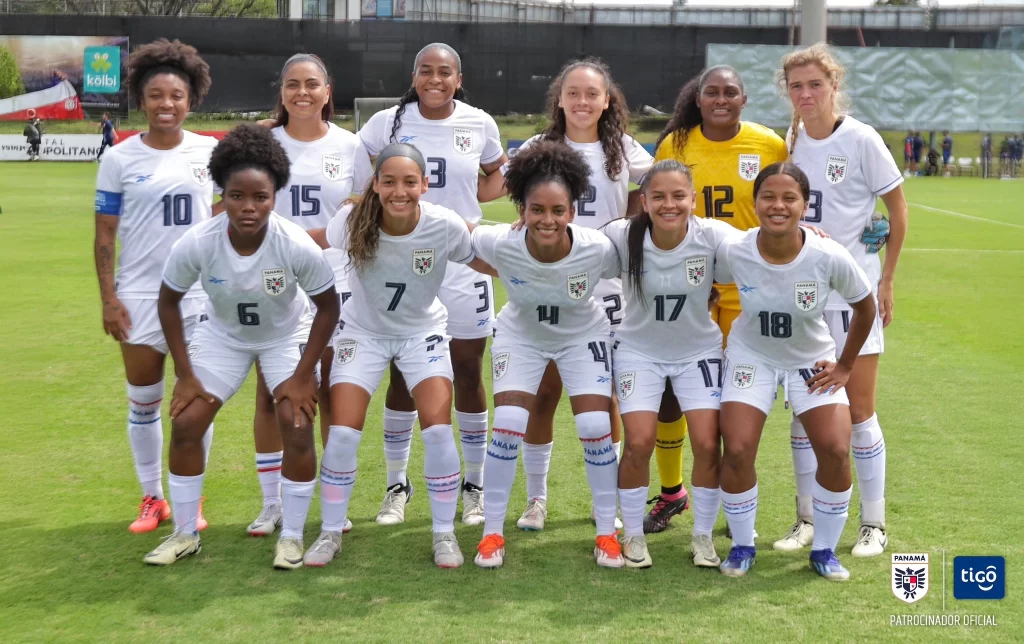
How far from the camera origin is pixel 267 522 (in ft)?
16.1

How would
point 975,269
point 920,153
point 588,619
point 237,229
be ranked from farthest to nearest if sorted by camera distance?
point 920,153, point 975,269, point 237,229, point 588,619

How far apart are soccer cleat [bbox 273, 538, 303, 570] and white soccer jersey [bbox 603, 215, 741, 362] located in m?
1.63

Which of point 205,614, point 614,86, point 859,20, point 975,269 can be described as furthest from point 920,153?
point 205,614

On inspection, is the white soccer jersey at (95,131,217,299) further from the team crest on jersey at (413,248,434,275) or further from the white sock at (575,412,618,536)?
the white sock at (575,412,618,536)

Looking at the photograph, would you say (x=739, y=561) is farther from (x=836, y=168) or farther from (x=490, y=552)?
(x=836, y=168)

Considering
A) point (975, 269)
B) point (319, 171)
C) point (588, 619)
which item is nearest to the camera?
point (588, 619)

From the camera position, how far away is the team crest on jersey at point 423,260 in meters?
4.69

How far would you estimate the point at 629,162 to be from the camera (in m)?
5.21

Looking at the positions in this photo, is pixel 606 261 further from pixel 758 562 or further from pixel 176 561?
pixel 176 561

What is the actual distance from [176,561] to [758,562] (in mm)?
2426

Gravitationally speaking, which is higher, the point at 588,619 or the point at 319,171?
the point at 319,171

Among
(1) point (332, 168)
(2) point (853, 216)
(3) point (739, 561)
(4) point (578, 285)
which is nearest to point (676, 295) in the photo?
(4) point (578, 285)

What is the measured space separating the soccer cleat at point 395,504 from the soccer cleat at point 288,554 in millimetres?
581

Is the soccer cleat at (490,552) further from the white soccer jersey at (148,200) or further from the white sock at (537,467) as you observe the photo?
the white soccer jersey at (148,200)
